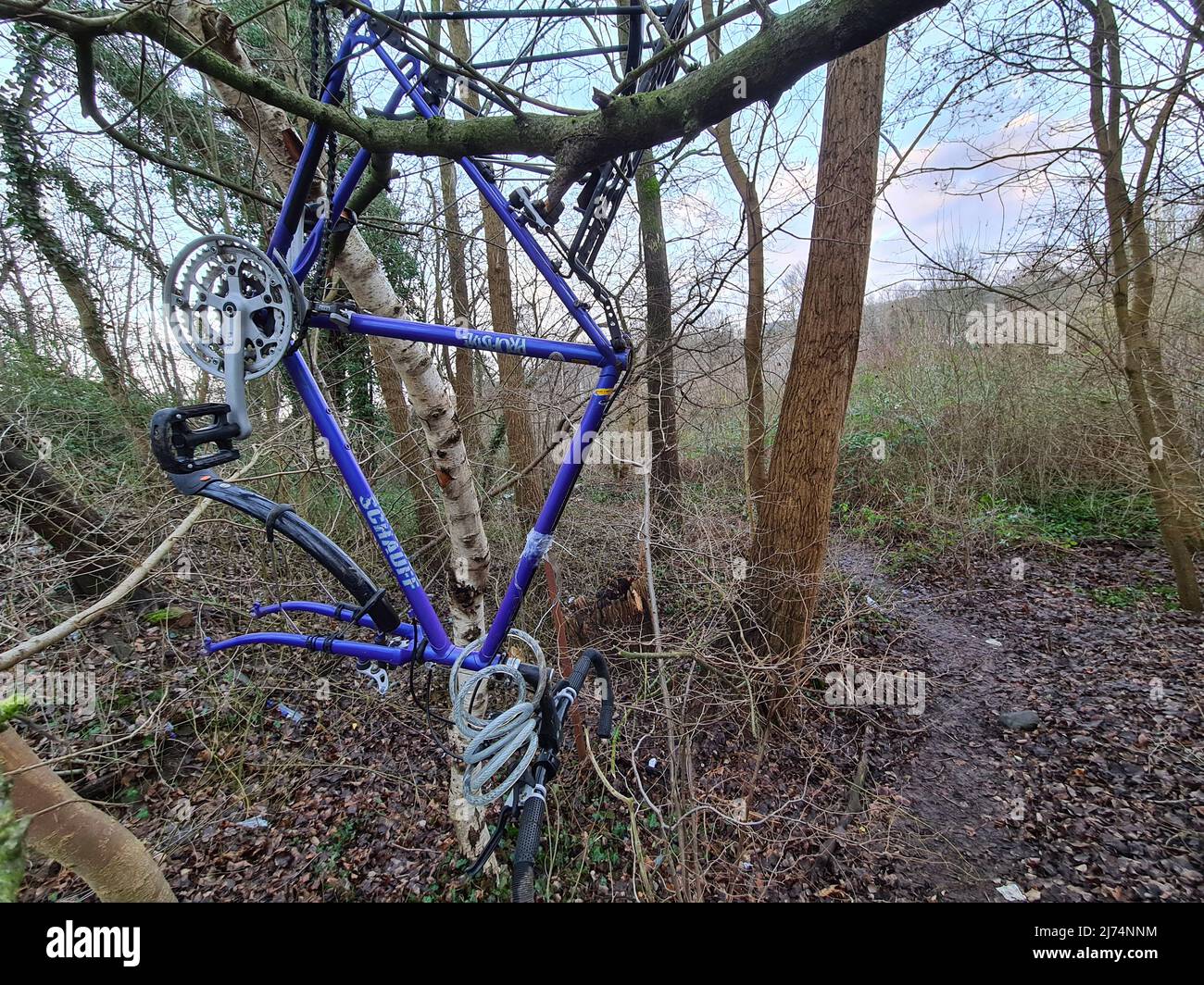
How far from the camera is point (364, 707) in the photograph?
4008 millimetres

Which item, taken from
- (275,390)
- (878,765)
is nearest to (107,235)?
(275,390)

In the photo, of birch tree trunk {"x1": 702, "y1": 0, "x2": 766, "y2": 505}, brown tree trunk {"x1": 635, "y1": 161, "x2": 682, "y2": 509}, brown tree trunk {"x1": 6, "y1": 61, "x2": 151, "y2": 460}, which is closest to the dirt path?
birch tree trunk {"x1": 702, "y1": 0, "x2": 766, "y2": 505}

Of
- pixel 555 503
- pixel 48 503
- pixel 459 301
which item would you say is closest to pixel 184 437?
pixel 555 503

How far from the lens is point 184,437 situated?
1.22m

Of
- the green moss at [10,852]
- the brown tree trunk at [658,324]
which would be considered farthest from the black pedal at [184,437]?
the brown tree trunk at [658,324]

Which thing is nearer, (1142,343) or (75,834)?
(75,834)

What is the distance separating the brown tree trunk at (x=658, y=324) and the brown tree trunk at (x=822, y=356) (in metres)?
1.34

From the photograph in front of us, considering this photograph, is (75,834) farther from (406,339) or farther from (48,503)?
(48,503)

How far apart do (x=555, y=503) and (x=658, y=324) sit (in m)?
3.98

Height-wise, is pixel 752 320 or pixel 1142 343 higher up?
pixel 752 320
